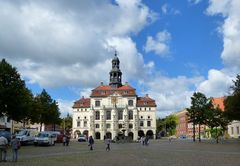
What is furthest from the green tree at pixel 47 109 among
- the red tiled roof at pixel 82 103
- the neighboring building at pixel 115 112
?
the red tiled roof at pixel 82 103

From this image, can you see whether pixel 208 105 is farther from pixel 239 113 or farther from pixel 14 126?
pixel 14 126

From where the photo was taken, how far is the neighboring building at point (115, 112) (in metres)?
125

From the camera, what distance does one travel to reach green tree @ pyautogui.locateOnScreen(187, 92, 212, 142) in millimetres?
74000

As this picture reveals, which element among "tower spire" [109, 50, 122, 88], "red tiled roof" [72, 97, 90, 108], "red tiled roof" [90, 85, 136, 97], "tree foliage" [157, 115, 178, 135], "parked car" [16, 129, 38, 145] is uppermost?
"tower spire" [109, 50, 122, 88]

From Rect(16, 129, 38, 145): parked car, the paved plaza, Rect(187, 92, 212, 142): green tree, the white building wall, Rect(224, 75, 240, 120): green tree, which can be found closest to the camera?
the paved plaza

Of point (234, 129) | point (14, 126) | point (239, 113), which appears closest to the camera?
point (239, 113)

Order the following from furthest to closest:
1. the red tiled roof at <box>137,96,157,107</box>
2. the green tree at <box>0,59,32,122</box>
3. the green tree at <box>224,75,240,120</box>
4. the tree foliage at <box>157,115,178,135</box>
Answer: the tree foliage at <box>157,115,178,135</box>, the red tiled roof at <box>137,96,157,107</box>, the green tree at <box>224,75,240,120</box>, the green tree at <box>0,59,32,122</box>

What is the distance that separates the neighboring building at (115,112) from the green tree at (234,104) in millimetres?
65095

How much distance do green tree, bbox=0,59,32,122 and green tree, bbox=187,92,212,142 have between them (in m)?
36.9

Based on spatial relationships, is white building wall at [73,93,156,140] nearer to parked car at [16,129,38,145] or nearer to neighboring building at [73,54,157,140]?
neighboring building at [73,54,157,140]

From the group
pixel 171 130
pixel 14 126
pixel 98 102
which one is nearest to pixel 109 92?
pixel 98 102

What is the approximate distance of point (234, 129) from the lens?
347ft

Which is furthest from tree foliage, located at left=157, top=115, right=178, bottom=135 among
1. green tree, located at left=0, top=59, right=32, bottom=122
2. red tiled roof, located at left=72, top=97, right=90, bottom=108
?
green tree, located at left=0, top=59, right=32, bottom=122

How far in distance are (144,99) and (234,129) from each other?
36098mm
